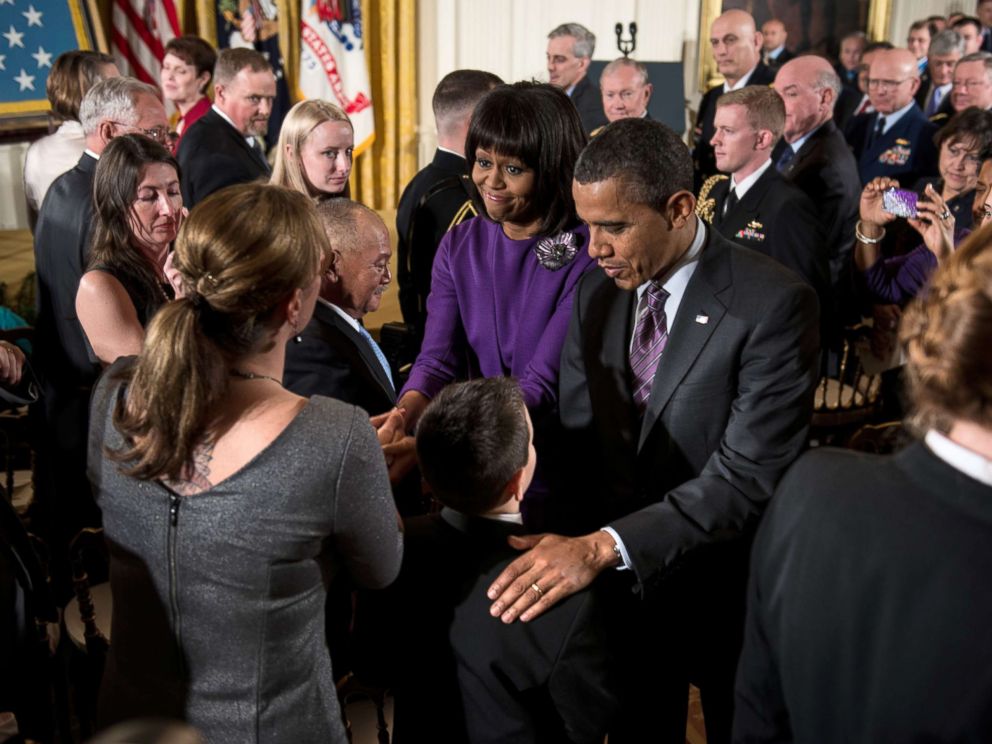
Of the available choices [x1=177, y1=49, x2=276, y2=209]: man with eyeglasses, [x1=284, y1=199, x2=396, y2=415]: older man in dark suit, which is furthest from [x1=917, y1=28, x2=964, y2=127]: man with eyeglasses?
[x1=284, y1=199, x2=396, y2=415]: older man in dark suit

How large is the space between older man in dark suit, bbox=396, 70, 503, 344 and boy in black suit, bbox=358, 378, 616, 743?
1.84 m

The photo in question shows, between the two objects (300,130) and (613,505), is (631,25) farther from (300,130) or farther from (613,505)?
(613,505)

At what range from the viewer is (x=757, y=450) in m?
2.00

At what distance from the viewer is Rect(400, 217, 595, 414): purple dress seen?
7.95 ft

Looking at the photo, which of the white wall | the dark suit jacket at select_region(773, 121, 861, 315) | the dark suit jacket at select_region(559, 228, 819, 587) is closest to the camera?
the dark suit jacket at select_region(559, 228, 819, 587)

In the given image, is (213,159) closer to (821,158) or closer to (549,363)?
(549,363)

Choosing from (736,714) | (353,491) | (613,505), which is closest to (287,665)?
(353,491)

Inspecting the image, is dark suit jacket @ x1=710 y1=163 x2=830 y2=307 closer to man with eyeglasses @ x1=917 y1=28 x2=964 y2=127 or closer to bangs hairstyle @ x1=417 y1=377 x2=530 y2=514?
bangs hairstyle @ x1=417 y1=377 x2=530 y2=514

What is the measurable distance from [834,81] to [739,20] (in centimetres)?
174

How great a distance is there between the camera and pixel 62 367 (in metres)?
Answer: 3.16

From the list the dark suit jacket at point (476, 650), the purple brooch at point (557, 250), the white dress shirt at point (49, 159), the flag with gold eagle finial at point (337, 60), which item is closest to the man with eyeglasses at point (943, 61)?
the flag with gold eagle finial at point (337, 60)

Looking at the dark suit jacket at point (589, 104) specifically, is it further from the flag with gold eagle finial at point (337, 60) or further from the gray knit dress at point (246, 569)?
the gray knit dress at point (246, 569)

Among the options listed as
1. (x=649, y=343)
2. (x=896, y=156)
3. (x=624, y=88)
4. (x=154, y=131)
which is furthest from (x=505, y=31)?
(x=649, y=343)

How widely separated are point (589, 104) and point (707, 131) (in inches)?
33.8
